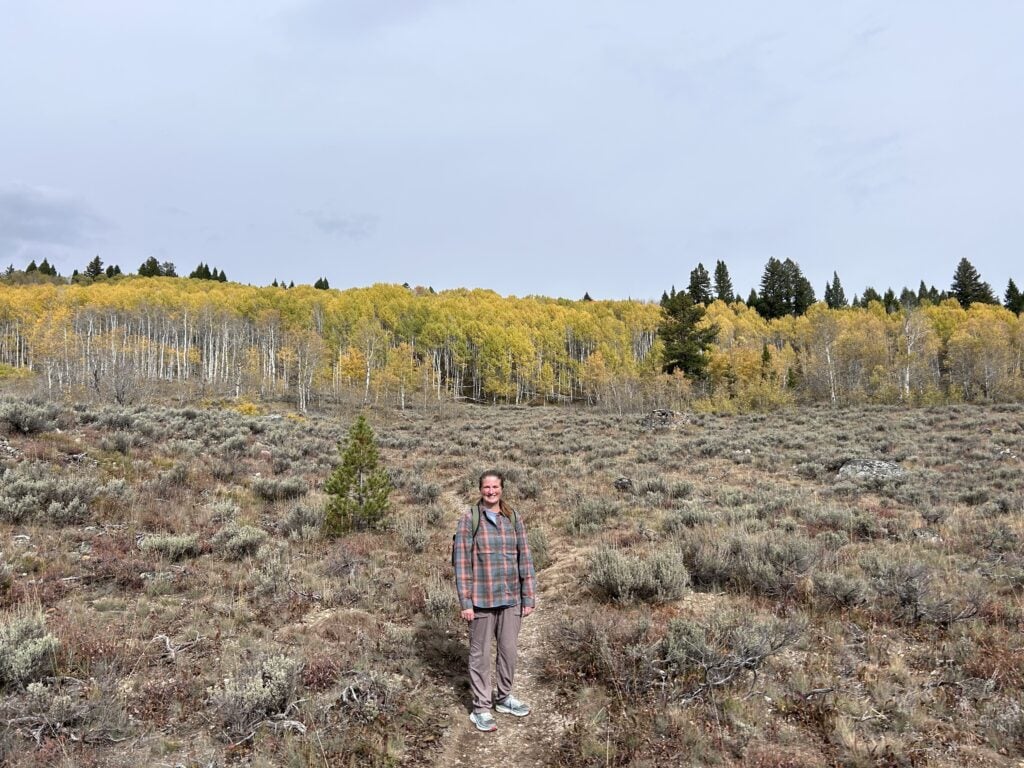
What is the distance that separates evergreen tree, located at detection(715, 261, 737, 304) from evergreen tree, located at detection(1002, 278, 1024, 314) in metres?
38.6

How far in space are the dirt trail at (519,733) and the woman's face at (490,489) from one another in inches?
71.9

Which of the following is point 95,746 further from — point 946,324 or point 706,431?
point 946,324

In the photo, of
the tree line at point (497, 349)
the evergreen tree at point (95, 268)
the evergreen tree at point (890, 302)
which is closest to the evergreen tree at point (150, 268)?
the evergreen tree at point (95, 268)

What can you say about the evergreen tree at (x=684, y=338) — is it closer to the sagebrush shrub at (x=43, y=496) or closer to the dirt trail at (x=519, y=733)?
the sagebrush shrub at (x=43, y=496)

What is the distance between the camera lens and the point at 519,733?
426 cm

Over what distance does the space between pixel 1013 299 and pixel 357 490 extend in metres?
104

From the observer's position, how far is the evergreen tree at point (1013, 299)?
246ft

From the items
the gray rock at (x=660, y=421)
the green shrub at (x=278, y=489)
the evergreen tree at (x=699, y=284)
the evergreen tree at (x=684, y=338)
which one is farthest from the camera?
the evergreen tree at (x=699, y=284)

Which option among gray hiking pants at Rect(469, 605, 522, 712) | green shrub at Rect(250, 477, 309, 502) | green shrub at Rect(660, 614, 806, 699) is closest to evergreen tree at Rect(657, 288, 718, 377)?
green shrub at Rect(250, 477, 309, 502)

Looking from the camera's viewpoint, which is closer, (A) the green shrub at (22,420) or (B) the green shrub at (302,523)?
(B) the green shrub at (302,523)

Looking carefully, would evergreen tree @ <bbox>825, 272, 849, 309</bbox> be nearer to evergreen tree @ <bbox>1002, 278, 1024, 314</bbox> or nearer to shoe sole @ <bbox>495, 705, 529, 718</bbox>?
evergreen tree @ <bbox>1002, 278, 1024, 314</bbox>

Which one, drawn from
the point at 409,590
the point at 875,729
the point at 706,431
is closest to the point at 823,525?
the point at 875,729

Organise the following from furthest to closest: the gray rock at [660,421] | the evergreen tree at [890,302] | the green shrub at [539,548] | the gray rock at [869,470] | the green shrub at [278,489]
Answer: the evergreen tree at [890,302]
the gray rock at [660,421]
the gray rock at [869,470]
the green shrub at [278,489]
the green shrub at [539,548]

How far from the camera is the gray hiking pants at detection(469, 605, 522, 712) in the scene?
442 centimetres
